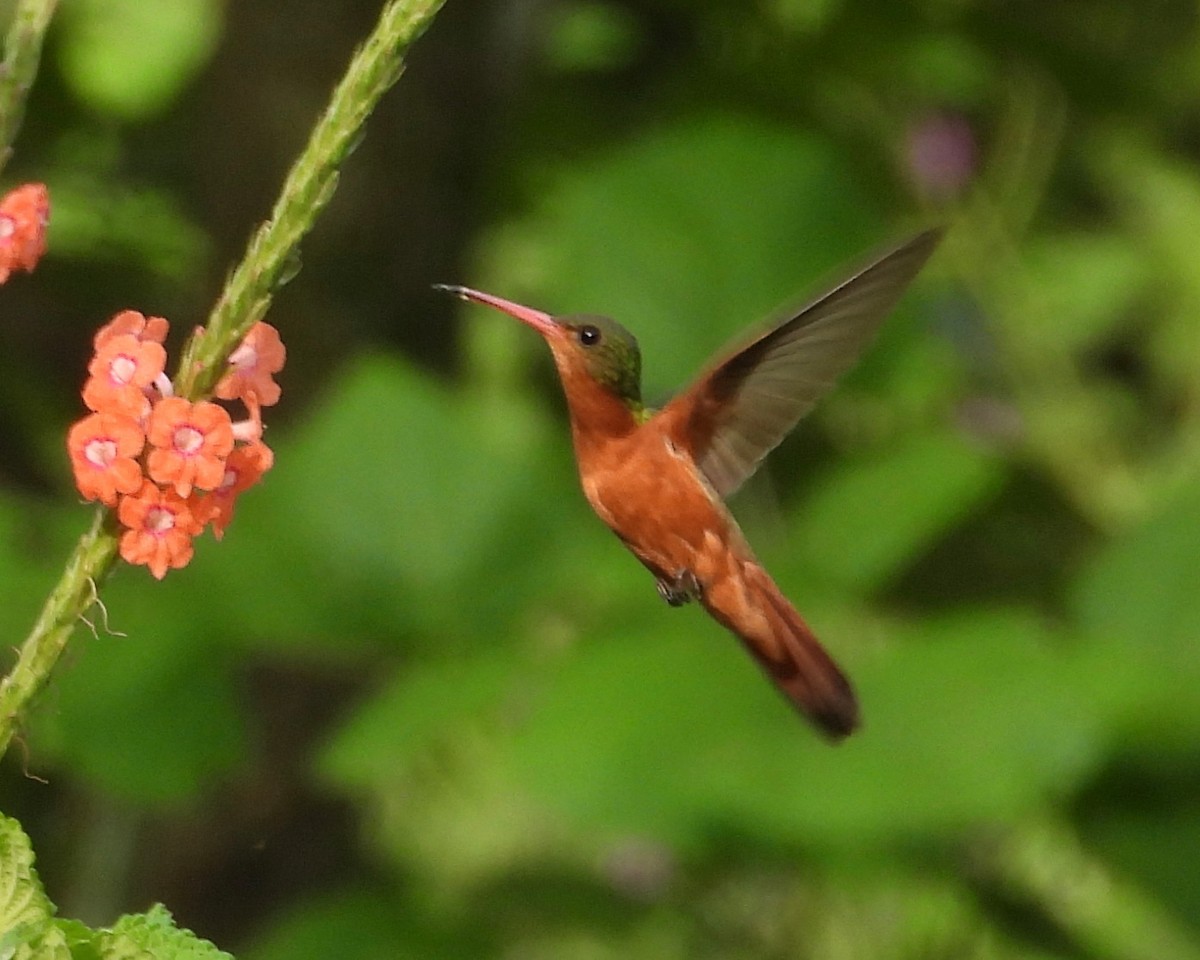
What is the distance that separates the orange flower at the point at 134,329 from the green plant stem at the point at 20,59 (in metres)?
0.09

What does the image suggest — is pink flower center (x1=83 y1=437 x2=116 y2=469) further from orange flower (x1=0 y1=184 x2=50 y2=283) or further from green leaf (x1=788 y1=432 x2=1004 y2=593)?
green leaf (x1=788 y1=432 x2=1004 y2=593)

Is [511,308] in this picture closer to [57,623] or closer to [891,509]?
[57,623]

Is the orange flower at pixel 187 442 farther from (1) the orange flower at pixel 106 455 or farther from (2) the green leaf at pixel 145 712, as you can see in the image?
(2) the green leaf at pixel 145 712

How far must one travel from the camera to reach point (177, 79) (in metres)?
3.03

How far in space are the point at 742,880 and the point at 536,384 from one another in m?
1.18

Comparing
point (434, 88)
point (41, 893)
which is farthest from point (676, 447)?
point (434, 88)

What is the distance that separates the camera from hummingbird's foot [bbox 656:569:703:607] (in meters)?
1.38

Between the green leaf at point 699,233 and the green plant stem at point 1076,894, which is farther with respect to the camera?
the green leaf at point 699,233

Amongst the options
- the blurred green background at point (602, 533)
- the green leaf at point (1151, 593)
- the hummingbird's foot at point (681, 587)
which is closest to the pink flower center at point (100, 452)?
the hummingbird's foot at point (681, 587)

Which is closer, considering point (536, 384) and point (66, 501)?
point (66, 501)

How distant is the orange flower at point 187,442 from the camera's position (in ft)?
2.32

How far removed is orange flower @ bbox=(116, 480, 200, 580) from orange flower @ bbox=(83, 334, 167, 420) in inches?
1.5

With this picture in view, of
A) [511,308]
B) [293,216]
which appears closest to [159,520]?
[293,216]

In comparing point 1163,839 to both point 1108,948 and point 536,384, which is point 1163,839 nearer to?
point 1108,948
